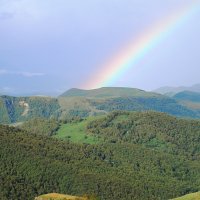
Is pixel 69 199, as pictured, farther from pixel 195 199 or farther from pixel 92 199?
pixel 195 199

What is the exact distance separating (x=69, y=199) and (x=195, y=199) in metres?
47.2

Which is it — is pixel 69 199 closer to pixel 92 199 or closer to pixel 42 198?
pixel 92 199

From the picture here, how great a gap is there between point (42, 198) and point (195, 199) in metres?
53.1

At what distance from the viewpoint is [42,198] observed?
17788cm

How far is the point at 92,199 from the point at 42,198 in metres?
35.2

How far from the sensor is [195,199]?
17488 centimetres

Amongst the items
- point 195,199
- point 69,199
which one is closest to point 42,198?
point 69,199

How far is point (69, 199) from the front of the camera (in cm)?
15388

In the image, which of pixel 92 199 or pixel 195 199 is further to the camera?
pixel 195 199

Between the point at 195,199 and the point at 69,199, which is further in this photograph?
the point at 195,199

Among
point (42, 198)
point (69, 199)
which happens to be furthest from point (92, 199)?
point (42, 198)

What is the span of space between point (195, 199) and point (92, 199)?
44.4 metres

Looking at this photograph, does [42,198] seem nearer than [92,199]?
No

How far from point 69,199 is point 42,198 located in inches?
1052
